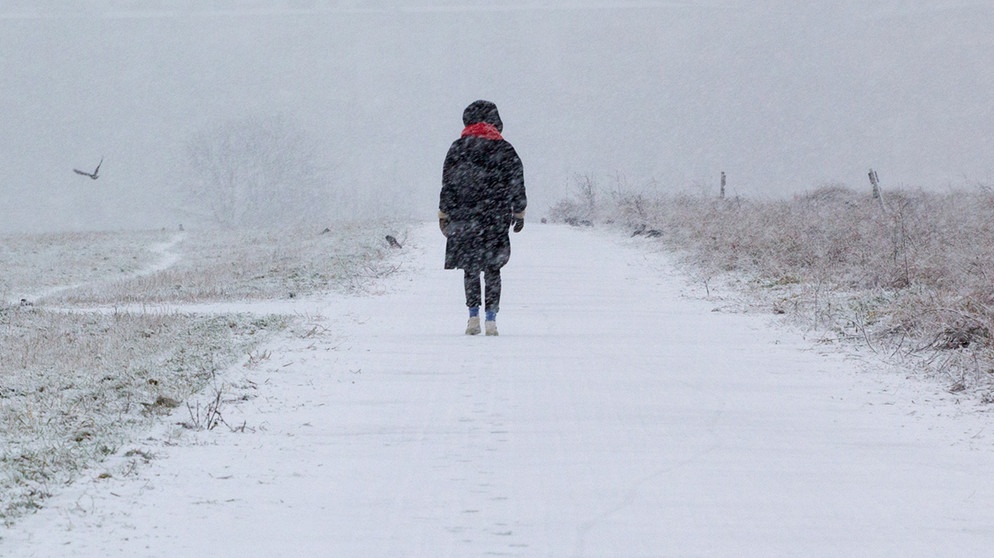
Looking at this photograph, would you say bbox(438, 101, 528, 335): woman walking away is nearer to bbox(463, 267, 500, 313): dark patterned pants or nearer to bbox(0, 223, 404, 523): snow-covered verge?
bbox(463, 267, 500, 313): dark patterned pants

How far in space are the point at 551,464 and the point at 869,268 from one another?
30.1 feet

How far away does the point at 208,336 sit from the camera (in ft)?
31.3

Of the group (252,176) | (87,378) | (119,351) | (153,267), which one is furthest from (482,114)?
(252,176)

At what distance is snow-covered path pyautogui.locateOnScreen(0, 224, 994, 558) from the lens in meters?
A: 3.91

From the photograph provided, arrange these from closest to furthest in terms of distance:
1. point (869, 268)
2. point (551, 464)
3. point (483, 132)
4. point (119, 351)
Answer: point (551, 464) < point (119, 351) < point (483, 132) < point (869, 268)

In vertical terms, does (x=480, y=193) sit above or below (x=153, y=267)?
above

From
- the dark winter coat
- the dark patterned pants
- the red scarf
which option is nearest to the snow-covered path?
the dark patterned pants

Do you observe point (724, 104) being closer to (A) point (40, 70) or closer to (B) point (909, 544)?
(A) point (40, 70)

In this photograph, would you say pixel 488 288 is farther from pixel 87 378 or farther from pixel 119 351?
pixel 87 378

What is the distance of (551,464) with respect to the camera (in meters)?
4.98

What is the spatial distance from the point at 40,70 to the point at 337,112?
4376 cm

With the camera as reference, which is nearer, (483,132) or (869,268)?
(483,132)

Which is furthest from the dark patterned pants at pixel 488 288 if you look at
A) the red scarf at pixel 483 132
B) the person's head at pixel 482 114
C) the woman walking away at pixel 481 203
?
the person's head at pixel 482 114

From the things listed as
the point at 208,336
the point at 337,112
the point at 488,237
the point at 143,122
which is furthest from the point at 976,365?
the point at 337,112
